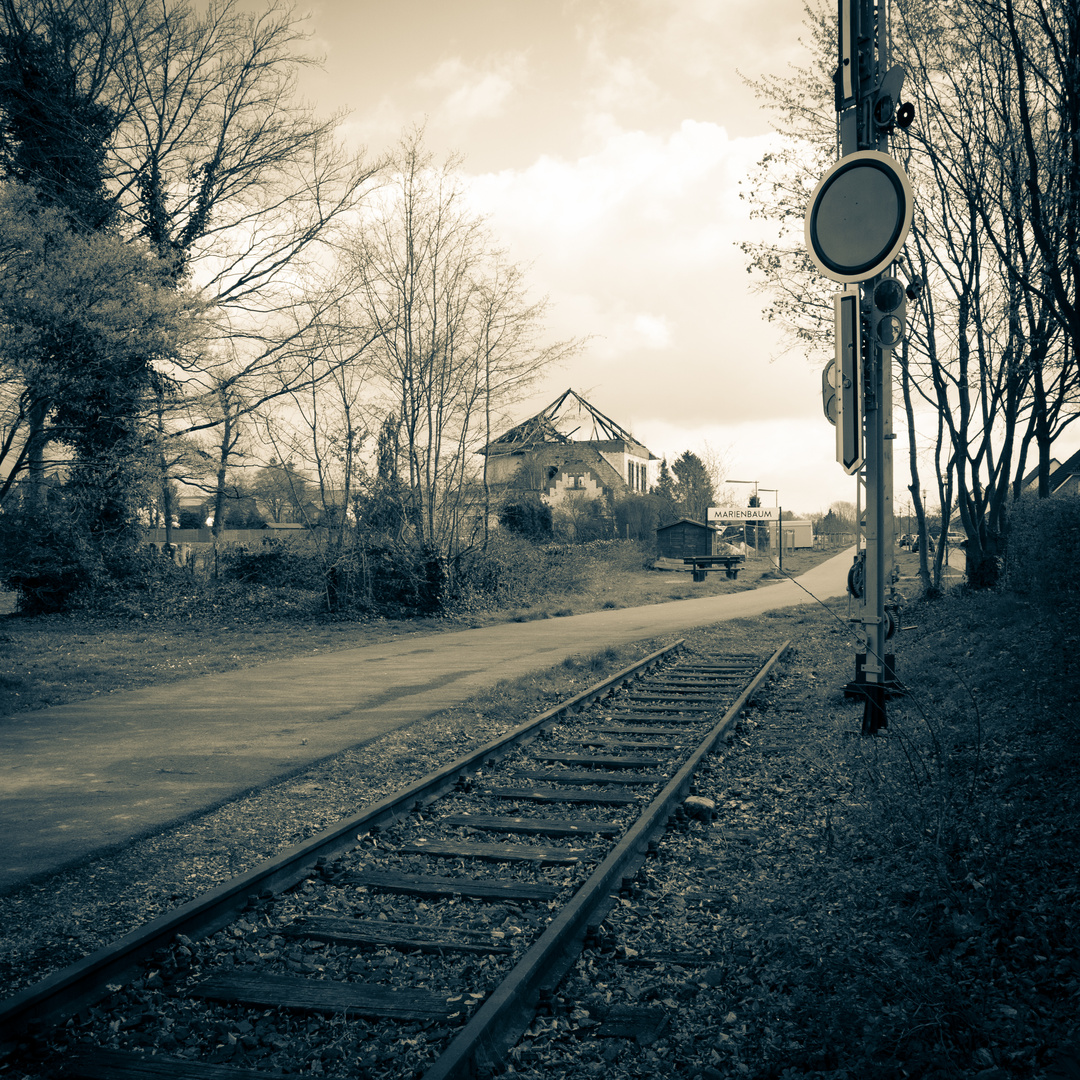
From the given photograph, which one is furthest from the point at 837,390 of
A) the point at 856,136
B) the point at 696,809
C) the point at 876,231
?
the point at 696,809

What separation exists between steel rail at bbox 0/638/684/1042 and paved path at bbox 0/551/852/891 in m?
1.51

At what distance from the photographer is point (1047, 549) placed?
9305 mm

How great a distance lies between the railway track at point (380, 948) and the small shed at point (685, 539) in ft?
121

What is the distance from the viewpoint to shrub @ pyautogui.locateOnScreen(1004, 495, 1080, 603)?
8156mm

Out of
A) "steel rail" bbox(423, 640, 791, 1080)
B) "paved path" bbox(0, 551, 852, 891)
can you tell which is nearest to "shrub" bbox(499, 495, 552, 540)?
"paved path" bbox(0, 551, 852, 891)

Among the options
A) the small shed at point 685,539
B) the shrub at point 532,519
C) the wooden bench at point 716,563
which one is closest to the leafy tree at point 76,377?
the shrub at point 532,519

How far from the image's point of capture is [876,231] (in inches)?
213

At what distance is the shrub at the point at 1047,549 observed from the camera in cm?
816

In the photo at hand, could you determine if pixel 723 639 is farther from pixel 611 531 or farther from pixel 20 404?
pixel 611 531

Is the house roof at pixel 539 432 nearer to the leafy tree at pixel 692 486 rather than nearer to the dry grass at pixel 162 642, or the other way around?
the dry grass at pixel 162 642

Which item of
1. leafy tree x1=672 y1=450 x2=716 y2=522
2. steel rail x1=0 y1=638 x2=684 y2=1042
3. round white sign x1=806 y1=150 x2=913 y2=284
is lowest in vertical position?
steel rail x1=0 y1=638 x2=684 y2=1042

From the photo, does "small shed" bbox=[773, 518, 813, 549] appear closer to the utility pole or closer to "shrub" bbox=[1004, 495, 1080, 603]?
"shrub" bbox=[1004, 495, 1080, 603]

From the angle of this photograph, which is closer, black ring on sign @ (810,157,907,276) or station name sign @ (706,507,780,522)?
black ring on sign @ (810,157,907,276)

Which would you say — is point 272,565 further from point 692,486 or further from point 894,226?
point 692,486
